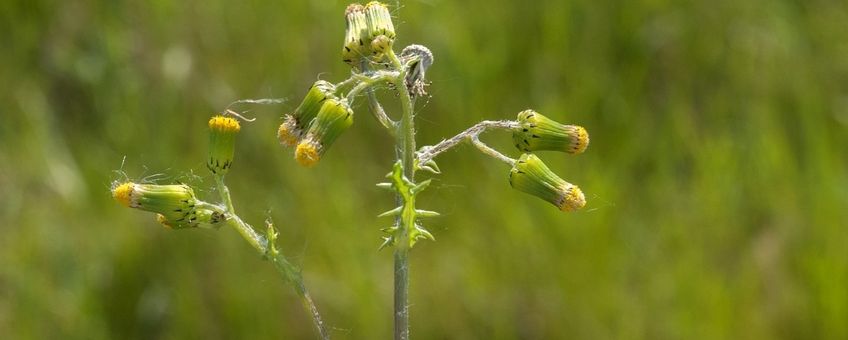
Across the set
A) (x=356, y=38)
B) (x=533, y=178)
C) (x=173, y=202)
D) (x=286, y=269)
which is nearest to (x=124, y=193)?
(x=173, y=202)

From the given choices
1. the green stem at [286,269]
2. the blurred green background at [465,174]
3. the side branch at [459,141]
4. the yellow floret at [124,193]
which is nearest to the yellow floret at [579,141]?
the side branch at [459,141]

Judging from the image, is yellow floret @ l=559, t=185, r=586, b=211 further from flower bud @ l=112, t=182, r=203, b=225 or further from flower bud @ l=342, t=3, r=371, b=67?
flower bud @ l=112, t=182, r=203, b=225

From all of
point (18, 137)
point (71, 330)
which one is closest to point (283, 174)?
point (71, 330)

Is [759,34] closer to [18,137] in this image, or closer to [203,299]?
[203,299]

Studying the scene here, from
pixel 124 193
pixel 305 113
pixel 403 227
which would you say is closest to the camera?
pixel 403 227

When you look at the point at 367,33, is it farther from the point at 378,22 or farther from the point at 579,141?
the point at 579,141

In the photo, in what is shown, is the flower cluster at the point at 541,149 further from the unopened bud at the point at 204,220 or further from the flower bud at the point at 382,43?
the unopened bud at the point at 204,220

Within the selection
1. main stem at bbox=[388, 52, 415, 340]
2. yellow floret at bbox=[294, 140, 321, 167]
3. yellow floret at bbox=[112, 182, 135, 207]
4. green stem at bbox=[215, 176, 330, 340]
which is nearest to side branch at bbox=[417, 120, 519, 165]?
main stem at bbox=[388, 52, 415, 340]
